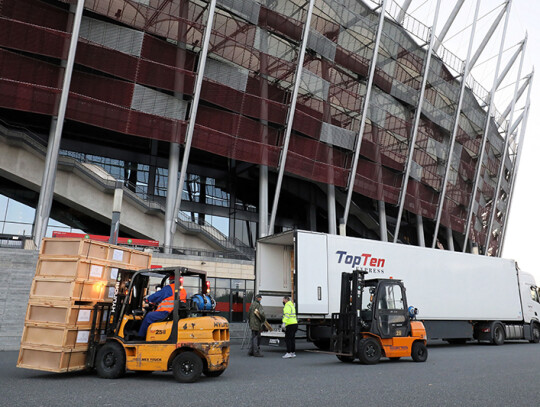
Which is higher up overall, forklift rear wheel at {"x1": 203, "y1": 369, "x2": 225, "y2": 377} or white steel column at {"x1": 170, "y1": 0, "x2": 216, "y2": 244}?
white steel column at {"x1": 170, "y1": 0, "x2": 216, "y2": 244}

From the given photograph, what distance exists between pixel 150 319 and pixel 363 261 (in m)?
8.43

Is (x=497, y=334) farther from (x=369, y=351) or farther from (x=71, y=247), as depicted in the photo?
(x=71, y=247)

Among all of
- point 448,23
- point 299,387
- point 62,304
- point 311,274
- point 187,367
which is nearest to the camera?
point 299,387

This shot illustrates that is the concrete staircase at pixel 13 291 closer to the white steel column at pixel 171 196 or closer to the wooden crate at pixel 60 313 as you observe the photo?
the wooden crate at pixel 60 313

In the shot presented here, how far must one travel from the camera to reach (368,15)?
37.3 meters

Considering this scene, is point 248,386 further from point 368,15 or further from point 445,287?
point 368,15

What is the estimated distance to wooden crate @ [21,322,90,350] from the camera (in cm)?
879

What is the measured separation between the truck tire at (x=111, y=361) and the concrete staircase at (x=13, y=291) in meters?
7.90

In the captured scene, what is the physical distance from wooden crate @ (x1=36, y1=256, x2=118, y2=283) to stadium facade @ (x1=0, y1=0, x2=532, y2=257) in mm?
14909

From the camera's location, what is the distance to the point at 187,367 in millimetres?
8695

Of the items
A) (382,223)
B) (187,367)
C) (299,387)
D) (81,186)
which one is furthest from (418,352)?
(382,223)

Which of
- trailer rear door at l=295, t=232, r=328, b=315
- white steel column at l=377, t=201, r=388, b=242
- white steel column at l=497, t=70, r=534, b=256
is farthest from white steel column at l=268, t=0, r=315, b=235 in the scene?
white steel column at l=497, t=70, r=534, b=256

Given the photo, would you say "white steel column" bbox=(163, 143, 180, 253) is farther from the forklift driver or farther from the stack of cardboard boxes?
the forklift driver

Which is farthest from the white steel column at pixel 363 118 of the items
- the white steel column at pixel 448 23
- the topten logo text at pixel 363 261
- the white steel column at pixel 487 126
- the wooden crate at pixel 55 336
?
the wooden crate at pixel 55 336
